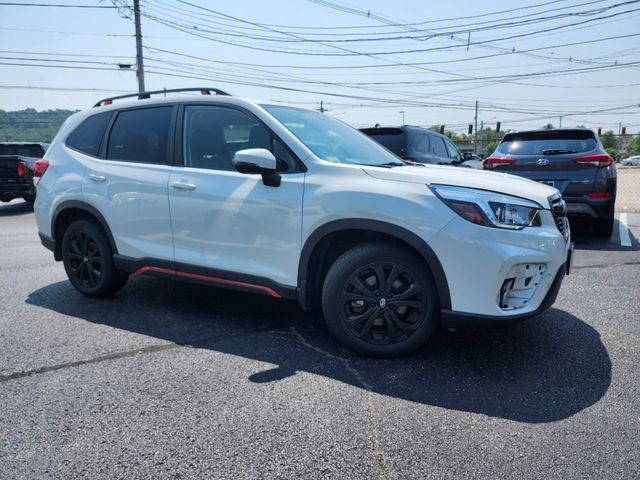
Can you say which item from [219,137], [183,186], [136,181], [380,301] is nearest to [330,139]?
[219,137]

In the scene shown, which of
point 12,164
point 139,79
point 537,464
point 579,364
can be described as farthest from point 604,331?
point 139,79

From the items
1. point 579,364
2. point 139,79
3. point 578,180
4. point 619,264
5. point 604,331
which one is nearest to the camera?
point 579,364

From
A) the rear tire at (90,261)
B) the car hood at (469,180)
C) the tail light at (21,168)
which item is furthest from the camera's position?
the tail light at (21,168)

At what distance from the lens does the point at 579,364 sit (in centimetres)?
319

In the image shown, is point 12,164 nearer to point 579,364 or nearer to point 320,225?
point 320,225

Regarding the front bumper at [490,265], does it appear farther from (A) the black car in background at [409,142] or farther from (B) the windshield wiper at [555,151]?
(A) the black car in background at [409,142]

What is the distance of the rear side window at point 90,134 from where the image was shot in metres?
4.52

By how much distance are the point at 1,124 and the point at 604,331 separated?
61982 millimetres

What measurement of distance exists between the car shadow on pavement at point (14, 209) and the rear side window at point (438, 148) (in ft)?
33.4

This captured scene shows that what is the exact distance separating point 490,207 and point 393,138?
19.7 ft

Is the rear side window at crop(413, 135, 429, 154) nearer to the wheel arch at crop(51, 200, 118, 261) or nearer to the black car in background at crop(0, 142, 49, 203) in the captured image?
the wheel arch at crop(51, 200, 118, 261)

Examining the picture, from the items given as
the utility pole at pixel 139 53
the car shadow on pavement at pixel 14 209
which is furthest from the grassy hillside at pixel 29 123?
the car shadow on pavement at pixel 14 209

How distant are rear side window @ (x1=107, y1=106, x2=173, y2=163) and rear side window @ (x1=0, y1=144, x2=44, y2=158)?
479 inches

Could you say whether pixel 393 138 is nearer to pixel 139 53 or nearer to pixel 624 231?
pixel 624 231
